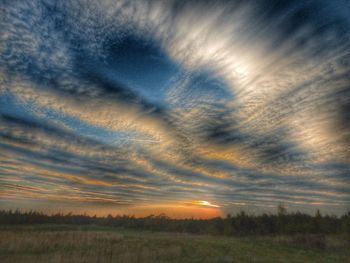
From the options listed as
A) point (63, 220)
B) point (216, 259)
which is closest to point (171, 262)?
point (216, 259)


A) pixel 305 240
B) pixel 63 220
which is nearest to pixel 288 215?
pixel 305 240

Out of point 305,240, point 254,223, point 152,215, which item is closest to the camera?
point 305,240

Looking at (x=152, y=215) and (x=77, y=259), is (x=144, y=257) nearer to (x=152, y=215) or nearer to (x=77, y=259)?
(x=77, y=259)

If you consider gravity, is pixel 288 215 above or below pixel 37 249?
above

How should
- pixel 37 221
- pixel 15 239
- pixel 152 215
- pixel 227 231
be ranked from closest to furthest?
pixel 15 239
pixel 227 231
pixel 37 221
pixel 152 215

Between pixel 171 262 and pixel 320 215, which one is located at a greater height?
pixel 320 215

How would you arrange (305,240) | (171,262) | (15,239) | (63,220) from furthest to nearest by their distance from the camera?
(63,220)
(305,240)
(15,239)
(171,262)

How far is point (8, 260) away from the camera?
16.0 meters

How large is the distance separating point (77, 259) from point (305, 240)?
41.8 m

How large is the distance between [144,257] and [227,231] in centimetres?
5626

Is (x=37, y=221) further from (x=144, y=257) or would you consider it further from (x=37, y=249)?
(x=144, y=257)

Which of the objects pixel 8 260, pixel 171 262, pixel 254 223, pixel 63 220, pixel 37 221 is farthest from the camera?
pixel 63 220

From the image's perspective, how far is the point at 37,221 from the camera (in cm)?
10156

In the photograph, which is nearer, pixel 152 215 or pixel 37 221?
pixel 37 221
